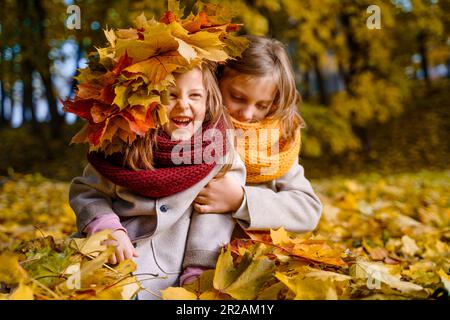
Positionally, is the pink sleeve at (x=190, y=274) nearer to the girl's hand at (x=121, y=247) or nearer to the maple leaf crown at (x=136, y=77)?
the girl's hand at (x=121, y=247)

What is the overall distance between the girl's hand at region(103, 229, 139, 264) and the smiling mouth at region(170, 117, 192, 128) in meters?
0.39

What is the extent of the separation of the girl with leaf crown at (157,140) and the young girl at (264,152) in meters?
0.08

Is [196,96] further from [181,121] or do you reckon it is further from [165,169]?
[165,169]

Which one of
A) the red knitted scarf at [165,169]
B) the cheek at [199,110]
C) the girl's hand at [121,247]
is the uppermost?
the cheek at [199,110]

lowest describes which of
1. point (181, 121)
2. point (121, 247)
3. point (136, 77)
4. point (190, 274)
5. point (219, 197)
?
point (190, 274)

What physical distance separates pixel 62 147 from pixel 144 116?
10038 mm

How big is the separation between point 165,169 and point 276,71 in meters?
0.67

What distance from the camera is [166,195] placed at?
5.14ft

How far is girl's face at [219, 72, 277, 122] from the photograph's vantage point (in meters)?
1.82

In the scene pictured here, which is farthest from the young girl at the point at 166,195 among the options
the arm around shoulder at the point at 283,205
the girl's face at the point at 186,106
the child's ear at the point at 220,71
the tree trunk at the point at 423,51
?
the tree trunk at the point at 423,51

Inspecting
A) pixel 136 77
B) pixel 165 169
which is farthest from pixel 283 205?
pixel 136 77

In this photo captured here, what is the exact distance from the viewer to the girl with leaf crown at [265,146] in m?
1.67
